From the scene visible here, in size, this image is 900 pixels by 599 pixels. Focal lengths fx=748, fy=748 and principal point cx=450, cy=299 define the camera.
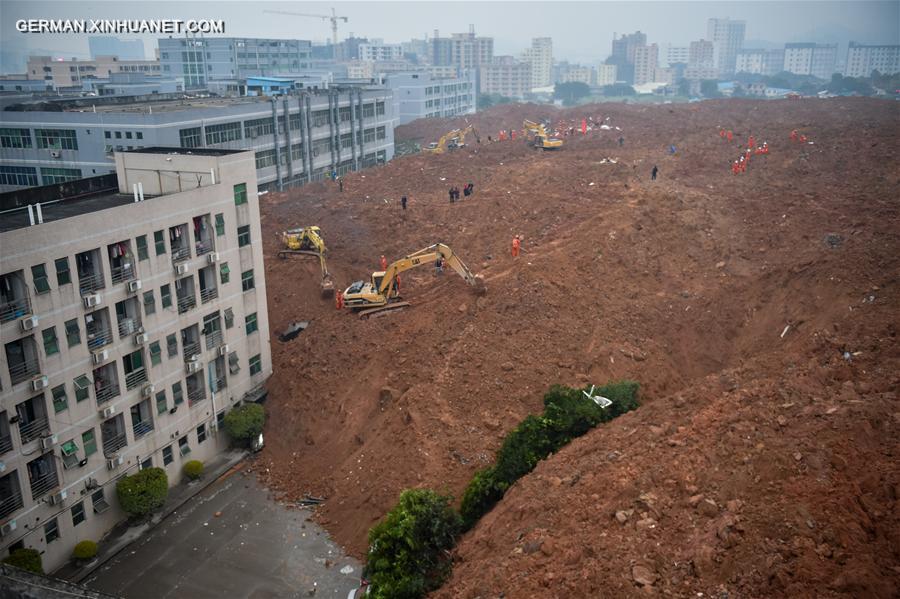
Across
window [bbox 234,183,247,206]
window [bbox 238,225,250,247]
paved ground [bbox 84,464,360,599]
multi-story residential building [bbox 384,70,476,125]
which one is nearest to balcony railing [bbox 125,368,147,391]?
paved ground [bbox 84,464,360,599]

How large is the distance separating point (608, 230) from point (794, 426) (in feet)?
68.0

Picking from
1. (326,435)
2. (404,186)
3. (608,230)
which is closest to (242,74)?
(404,186)

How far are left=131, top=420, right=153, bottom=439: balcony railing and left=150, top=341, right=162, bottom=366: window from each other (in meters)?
2.00

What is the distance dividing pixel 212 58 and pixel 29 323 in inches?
3730

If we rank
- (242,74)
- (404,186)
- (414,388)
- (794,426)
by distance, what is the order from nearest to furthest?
(794,426), (414,388), (404,186), (242,74)

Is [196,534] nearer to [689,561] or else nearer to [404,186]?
[689,561]

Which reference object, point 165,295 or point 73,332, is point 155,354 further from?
point 73,332

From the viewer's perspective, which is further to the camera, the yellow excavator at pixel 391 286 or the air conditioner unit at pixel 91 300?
the yellow excavator at pixel 391 286

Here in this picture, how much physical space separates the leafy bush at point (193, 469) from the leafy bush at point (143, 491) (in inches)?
75.2

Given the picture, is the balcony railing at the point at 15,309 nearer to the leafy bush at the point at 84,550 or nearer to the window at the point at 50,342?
the window at the point at 50,342

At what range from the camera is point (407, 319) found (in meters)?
32.8

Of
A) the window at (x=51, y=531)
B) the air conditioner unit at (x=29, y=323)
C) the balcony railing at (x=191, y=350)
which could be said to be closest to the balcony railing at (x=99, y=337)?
the air conditioner unit at (x=29, y=323)

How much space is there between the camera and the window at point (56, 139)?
46344 mm

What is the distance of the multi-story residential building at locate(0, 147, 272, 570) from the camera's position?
68.0 feet
